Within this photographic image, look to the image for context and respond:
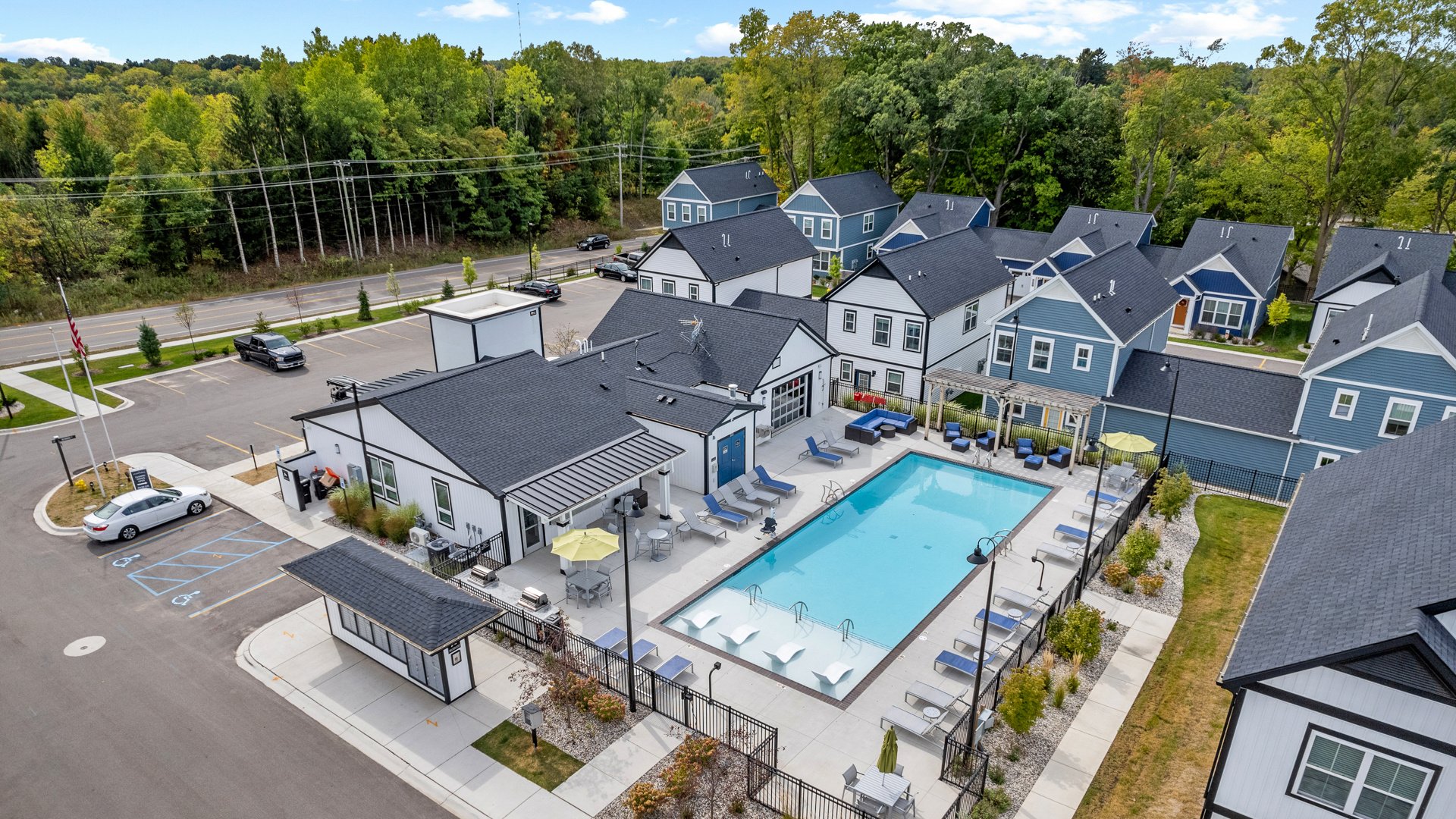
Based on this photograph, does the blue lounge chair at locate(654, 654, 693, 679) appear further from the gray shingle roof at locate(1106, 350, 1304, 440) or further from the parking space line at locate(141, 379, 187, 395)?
the parking space line at locate(141, 379, 187, 395)

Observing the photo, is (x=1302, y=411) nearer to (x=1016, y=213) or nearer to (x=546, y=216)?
(x=1016, y=213)

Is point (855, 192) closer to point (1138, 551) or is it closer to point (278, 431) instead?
point (278, 431)

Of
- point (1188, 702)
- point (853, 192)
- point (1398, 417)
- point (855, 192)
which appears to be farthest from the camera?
point (855, 192)

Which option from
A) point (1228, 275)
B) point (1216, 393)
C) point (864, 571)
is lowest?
point (864, 571)

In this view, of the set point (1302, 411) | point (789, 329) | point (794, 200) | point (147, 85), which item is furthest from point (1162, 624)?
point (147, 85)

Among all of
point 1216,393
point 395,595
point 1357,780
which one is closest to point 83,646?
point 395,595

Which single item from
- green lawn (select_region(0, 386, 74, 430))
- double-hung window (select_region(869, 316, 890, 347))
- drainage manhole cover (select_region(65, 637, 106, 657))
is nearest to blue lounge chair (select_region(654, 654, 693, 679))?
drainage manhole cover (select_region(65, 637, 106, 657))
